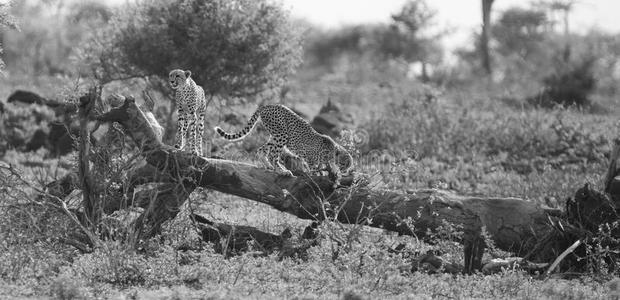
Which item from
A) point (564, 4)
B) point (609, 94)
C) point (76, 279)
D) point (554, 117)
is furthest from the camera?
point (564, 4)

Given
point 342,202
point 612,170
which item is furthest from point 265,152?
point 612,170

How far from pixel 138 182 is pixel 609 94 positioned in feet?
86.7

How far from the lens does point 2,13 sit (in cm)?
1605

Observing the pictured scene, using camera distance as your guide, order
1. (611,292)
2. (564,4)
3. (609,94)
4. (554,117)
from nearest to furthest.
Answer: (611,292)
(554,117)
(609,94)
(564,4)

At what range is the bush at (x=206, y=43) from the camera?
2127 cm

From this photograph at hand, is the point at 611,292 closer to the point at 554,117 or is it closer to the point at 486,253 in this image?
the point at 486,253

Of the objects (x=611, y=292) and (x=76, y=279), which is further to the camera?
(x=611, y=292)

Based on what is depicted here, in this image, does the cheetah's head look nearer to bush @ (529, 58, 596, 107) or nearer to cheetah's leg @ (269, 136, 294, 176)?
cheetah's leg @ (269, 136, 294, 176)

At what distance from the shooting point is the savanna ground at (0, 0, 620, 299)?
11.2 m

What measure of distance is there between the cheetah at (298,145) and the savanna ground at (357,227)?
266 millimetres

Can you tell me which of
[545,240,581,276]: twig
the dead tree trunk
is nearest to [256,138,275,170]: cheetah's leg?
the dead tree trunk

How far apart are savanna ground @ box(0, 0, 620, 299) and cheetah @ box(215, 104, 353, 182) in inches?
10.5

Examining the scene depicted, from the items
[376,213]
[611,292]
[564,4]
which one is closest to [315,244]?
[376,213]

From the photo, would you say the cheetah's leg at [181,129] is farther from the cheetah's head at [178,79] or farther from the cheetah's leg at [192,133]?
the cheetah's head at [178,79]
